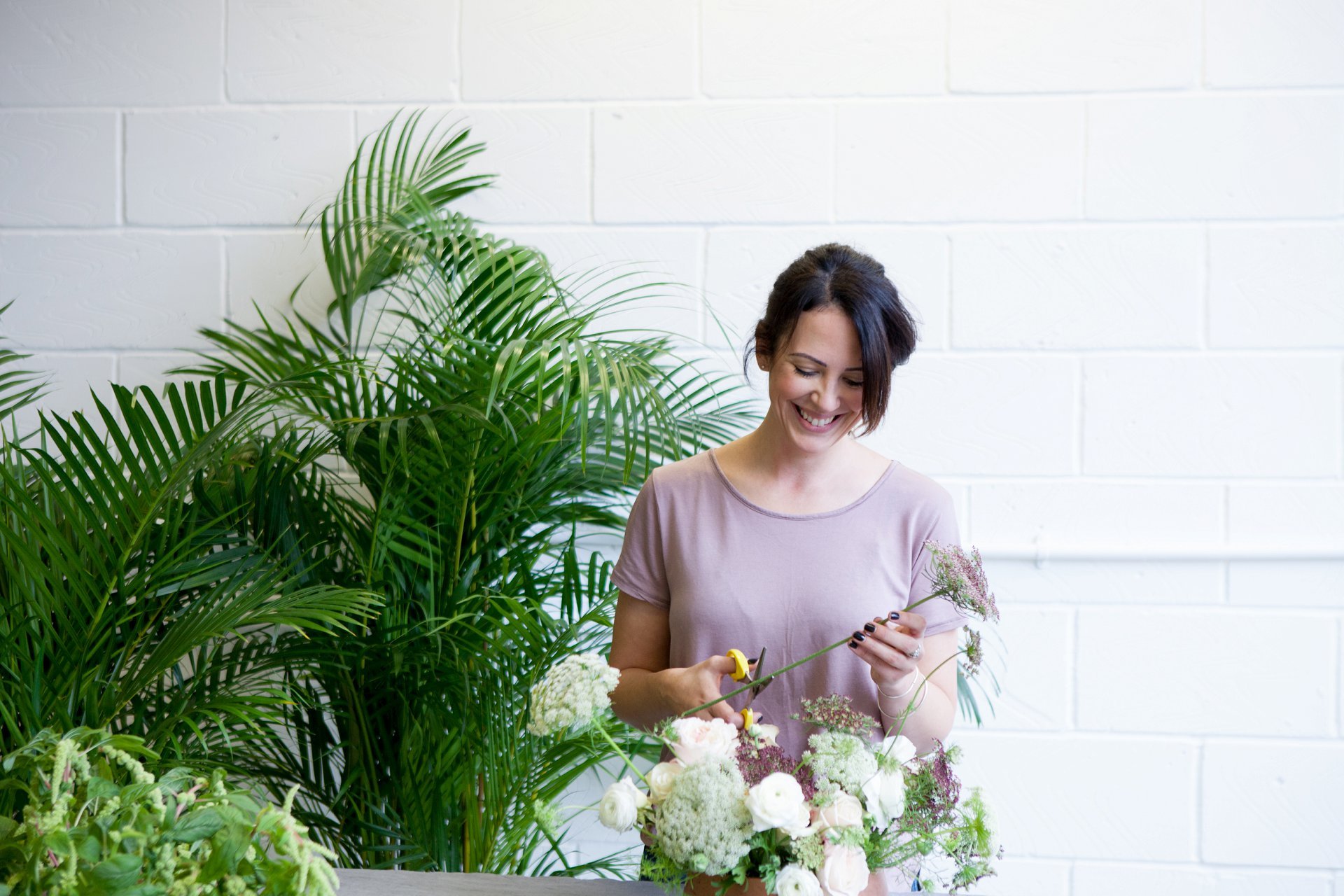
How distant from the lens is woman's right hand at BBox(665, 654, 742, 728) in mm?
1117

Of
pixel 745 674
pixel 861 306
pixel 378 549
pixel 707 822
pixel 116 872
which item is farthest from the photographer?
pixel 378 549

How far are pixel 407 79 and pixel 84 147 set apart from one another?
0.71m

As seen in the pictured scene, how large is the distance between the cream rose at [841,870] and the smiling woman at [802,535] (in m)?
0.43

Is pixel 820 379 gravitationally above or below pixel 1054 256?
below

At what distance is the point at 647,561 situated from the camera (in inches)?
57.5

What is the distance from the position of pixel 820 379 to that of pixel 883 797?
2.00ft

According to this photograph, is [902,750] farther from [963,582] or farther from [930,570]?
[930,570]

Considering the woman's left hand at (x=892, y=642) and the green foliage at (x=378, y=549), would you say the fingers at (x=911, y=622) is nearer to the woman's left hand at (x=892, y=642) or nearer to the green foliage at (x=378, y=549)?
the woman's left hand at (x=892, y=642)

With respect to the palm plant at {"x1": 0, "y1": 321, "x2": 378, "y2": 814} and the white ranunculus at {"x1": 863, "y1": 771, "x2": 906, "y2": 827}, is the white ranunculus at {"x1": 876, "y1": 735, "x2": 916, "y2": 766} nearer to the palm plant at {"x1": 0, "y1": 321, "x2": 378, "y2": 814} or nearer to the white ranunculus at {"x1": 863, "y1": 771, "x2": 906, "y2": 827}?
the white ranunculus at {"x1": 863, "y1": 771, "x2": 906, "y2": 827}

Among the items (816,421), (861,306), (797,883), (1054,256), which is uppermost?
(1054,256)

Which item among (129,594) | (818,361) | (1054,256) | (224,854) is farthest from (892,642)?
(1054,256)

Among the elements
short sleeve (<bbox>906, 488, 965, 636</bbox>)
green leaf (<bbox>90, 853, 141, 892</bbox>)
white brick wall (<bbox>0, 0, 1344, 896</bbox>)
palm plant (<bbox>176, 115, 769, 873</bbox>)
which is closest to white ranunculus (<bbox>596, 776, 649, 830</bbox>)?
green leaf (<bbox>90, 853, 141, 892</bbox>)

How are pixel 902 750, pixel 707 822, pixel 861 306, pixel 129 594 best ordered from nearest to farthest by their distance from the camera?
pixel 707 822 < pixel 902 750 < pixel 861 306 < pixel 129 594

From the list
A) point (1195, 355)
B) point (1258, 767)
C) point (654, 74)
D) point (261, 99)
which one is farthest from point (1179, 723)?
point (261, 99)
